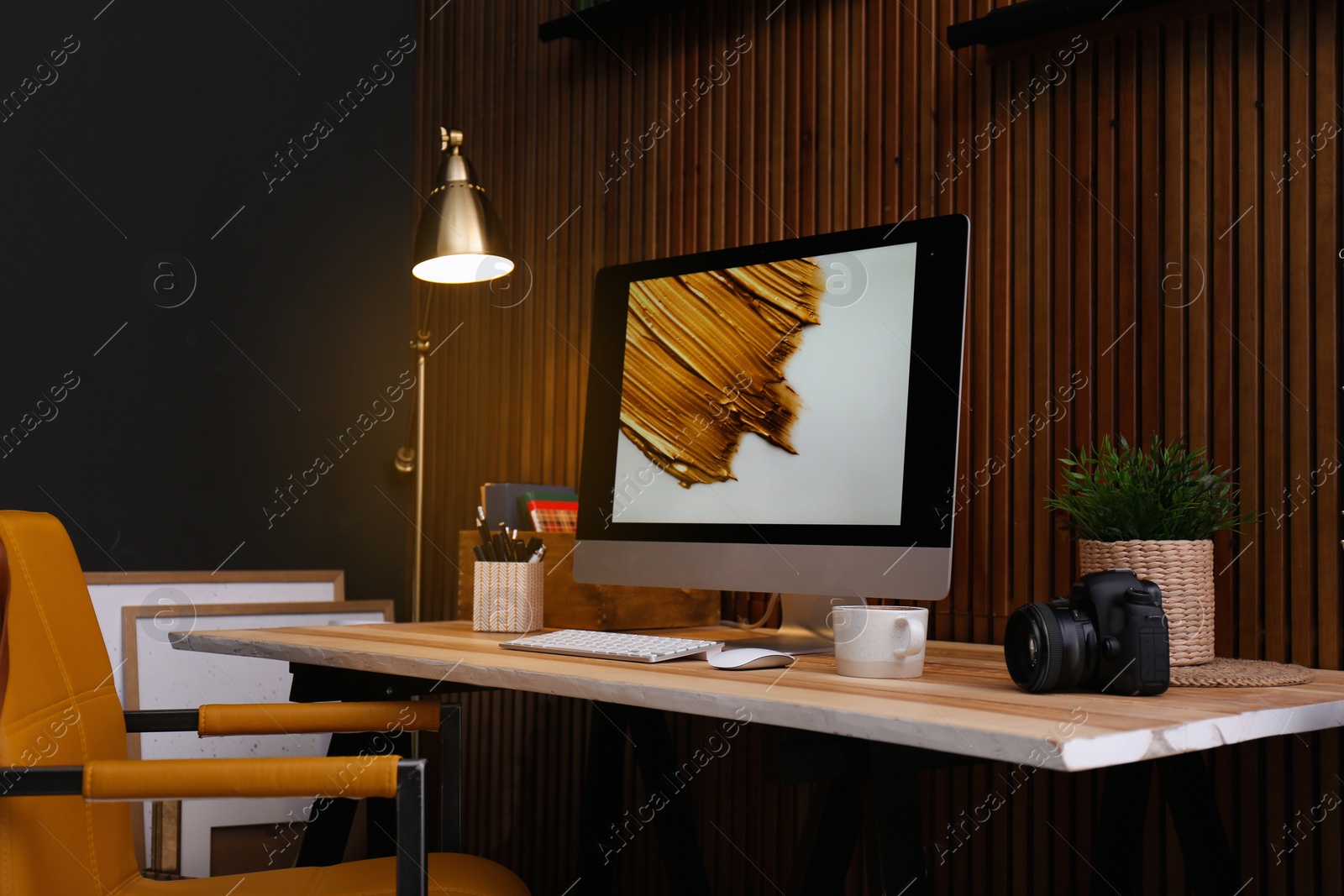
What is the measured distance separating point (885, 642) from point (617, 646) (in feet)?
1.18

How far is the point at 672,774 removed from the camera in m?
1.89

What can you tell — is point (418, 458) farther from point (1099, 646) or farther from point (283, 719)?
point (1099, 646)

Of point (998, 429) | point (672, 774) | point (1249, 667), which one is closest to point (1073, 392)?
point (998, 429)

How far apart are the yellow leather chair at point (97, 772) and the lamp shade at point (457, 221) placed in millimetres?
1038

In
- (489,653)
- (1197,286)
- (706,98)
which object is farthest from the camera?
(706,98)

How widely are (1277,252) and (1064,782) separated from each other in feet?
2.73

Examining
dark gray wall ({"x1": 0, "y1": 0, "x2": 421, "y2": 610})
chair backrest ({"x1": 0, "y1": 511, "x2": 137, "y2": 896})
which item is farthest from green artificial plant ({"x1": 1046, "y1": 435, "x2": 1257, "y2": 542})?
dark gray wall ({"x1": 0, "y1": 0, "x2": 421, "y2": 610})

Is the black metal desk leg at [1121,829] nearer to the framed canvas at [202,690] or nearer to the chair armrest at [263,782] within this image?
the chair armrest at [263,782]

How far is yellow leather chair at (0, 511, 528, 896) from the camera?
1.14 meters

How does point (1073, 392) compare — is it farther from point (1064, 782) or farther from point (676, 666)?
point (676, 666)

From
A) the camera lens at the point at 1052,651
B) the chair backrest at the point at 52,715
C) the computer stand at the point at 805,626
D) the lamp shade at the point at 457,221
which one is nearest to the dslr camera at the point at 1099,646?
the camera lens at the point at 1052,651

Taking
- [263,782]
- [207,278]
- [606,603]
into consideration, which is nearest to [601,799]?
[606,603]

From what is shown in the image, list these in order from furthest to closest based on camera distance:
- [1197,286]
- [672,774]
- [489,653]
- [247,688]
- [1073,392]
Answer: [247,688], [672,774], [1073,392], [1197,286], [489,653]

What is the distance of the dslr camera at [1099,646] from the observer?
1.06 m
